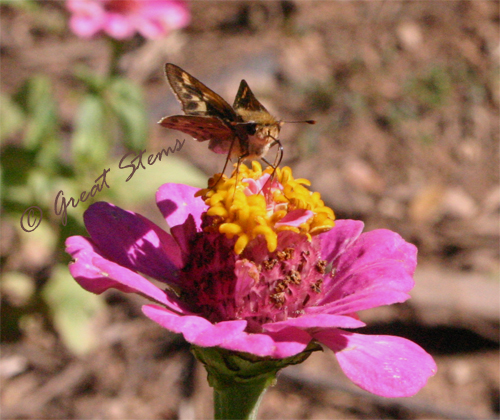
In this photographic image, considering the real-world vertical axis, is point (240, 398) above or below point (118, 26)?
below

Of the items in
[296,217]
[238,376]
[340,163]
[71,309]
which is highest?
[296,217]

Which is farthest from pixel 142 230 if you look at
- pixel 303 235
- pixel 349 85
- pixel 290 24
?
pixel 290 24

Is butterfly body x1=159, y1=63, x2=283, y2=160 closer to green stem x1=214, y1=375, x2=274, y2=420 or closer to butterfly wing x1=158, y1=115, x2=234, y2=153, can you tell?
butterfly wing x1=158, y1=115, x2=234, y2=153

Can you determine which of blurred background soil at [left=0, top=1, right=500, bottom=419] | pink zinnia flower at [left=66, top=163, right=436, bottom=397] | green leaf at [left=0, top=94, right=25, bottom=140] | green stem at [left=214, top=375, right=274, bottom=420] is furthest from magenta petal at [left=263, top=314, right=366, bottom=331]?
green leaf at [left=0, top=94, right=25, bottom=140]

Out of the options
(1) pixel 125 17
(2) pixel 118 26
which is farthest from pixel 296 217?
(1) pixel 125 17

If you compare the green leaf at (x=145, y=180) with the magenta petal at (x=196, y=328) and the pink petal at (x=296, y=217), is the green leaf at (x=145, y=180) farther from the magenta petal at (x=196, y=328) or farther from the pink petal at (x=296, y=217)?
the magenta petal at (x=196, y=328)

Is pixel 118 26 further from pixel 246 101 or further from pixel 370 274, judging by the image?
pixel 370 274

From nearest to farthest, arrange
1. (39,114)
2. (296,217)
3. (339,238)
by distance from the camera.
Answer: (296,217) < (339,238) < (39,114)

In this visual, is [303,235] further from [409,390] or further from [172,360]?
[172,360]
